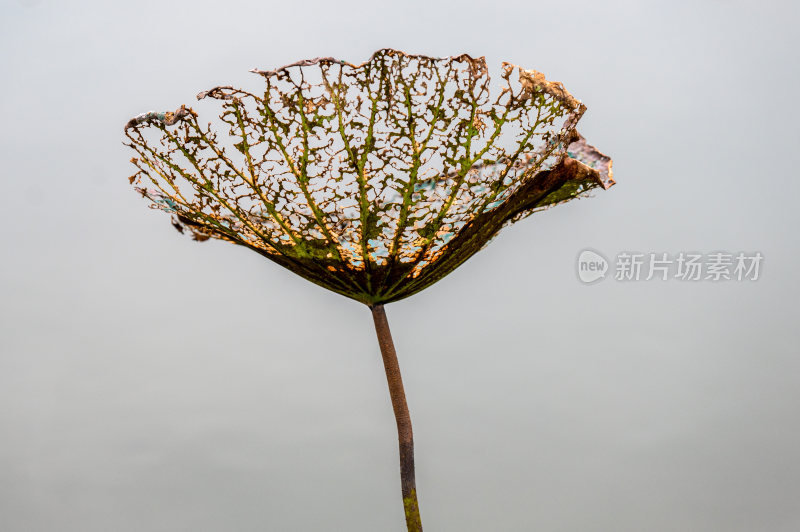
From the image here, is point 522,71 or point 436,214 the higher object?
point 522,71

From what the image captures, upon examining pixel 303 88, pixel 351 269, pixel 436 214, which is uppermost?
pixel 303 88

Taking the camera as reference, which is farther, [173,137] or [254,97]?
[173,137]

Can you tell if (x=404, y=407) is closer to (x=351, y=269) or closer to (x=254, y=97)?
(x=351, y=269)

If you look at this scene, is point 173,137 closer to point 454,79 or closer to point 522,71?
point 454,79

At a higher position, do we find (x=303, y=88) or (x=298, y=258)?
(x=303, y=88)

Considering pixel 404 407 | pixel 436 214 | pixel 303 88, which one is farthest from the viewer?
pixel 404 407

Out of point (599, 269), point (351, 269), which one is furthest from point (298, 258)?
point (599, 269)

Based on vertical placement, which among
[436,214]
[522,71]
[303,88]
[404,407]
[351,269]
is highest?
[522,71]

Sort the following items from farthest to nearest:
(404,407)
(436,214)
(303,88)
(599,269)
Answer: (599,269)
(404,407)
(436,214)
(303,88)

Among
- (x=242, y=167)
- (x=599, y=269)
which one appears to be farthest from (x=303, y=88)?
(x=599, y=269)
